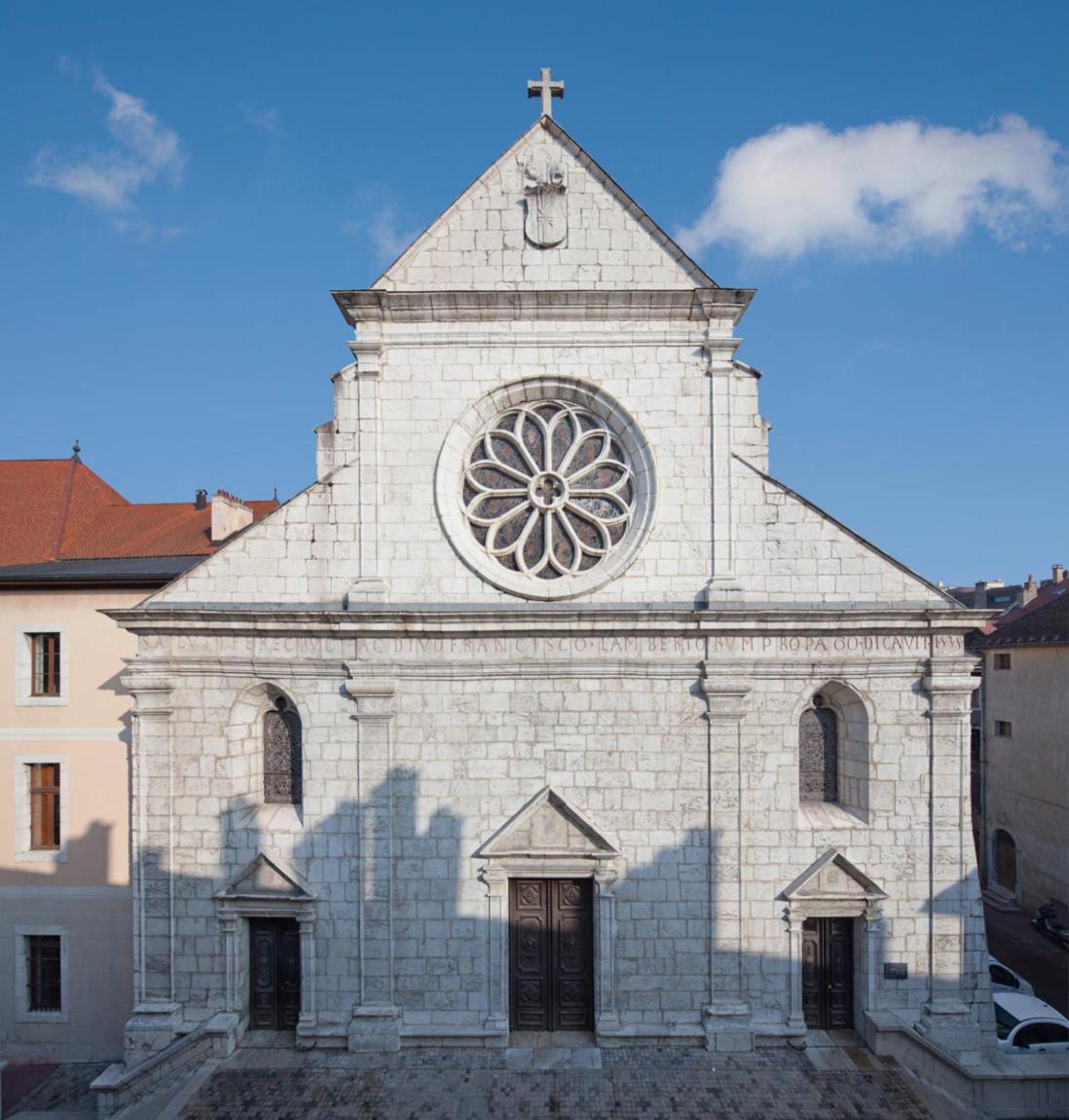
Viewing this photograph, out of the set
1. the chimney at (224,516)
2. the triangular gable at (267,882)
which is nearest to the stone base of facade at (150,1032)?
the triangular gable at (267,882)

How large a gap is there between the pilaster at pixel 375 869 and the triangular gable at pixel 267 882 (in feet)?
3.22

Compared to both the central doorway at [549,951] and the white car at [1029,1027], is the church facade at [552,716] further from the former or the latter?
the white car at [1029,1027]

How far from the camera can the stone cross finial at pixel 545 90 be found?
11.6 m

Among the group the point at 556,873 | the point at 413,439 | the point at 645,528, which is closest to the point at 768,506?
the point at 645,528

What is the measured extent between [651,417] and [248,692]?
8069mm

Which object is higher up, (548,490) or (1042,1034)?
(548,490)

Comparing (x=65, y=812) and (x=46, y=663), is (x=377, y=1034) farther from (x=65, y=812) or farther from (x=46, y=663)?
(x=46, y=663)

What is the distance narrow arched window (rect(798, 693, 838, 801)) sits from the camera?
11.3 metres

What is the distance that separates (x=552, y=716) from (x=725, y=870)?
3580mm

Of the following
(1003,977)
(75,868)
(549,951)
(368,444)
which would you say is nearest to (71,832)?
(75,868)

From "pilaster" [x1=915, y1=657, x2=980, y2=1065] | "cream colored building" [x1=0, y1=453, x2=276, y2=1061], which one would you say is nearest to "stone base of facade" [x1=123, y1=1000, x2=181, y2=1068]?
"cream colored building" [x1=0, y1=453, x2=276, y2=1061]

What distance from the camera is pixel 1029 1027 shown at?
1245 cm

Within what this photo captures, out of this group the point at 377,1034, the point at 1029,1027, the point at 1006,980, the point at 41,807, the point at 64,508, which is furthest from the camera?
the point at 64,508

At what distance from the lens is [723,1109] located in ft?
29.9
